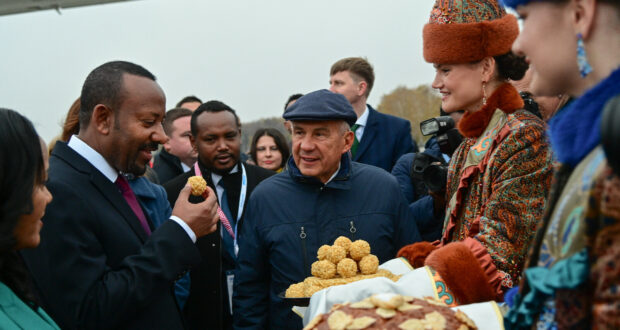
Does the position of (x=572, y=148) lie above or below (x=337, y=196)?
above

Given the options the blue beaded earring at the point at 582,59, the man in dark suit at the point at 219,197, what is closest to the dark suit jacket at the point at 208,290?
the man in dark suit at the point at 219,197

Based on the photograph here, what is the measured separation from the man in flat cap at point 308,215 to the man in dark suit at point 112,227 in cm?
54

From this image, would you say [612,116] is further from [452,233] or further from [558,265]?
[452,233]

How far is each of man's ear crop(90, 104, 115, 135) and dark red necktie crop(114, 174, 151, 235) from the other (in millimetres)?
259

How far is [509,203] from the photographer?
2445 mm

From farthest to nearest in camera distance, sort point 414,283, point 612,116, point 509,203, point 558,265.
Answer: point 509,203, point 414,283, point 558,265, point 612,116

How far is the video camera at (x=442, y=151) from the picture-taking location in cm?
336

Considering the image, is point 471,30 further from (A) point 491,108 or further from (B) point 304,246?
(B) point 304,246

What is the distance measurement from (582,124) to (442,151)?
2.38 metres

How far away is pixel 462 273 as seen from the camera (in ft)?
7.09

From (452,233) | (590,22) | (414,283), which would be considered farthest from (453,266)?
(590,22)

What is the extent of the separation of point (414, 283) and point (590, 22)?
3.62 ft

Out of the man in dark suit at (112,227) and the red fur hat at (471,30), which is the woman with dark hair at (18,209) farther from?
the red fur hat at (471,30)

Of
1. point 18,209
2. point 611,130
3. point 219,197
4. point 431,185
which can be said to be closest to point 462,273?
point 611,130
